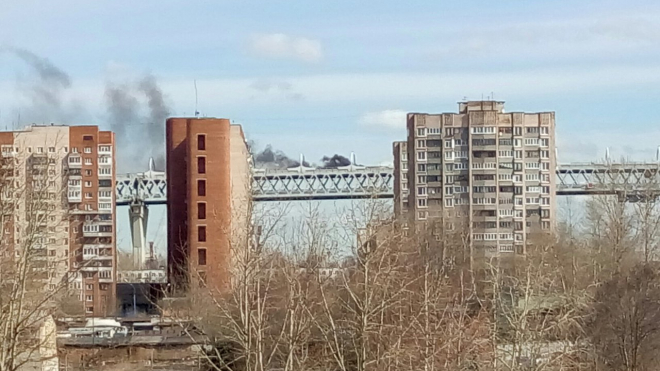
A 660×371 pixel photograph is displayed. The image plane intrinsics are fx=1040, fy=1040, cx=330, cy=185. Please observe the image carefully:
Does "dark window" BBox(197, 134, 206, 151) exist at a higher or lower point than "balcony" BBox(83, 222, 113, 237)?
higher

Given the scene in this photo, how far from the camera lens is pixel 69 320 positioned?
40.0m

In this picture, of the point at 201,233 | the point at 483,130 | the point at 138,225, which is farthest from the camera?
the point at 138,225

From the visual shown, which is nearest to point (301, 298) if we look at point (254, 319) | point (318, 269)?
point (254, 319)

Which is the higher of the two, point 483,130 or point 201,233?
point 483,130

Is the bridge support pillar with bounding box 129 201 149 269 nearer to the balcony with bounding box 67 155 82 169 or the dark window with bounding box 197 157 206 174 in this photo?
the balcony with bounding box 67 155 82 169

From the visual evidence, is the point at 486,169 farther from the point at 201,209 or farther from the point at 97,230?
the point at 97,230

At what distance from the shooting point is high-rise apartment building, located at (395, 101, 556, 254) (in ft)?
181

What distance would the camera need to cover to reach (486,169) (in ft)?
184

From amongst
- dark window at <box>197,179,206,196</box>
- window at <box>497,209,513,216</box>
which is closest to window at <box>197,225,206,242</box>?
dark window at <box>197,179,206,196</box>

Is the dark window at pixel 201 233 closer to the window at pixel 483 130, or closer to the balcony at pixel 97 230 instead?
the balcony at pixel 97 230

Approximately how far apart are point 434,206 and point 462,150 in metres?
3.36

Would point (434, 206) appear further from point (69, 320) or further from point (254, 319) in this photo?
point (254, 319)

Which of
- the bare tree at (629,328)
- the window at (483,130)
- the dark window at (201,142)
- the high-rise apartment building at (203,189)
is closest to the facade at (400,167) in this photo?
the window at (483,130)

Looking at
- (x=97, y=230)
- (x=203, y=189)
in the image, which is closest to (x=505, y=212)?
(x=203, y=189)
